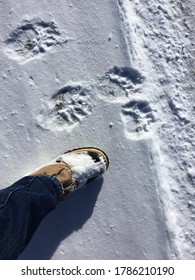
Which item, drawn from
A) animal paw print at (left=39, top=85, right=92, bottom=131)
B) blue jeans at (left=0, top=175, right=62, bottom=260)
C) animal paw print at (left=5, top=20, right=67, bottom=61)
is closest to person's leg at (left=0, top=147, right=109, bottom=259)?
blue jeans at (left=0, top=175, right=62, bottom=260)

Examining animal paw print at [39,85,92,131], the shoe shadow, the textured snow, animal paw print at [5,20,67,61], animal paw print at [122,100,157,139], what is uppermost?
animal paw print at [5,20,67,61]

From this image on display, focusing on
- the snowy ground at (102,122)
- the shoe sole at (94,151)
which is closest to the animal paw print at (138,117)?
the snowy ground at (102,122)

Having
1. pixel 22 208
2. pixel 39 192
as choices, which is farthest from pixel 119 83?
pixel 22 208

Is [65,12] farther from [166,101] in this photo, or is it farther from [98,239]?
[98,239]

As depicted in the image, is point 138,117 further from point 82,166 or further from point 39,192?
point 39,192

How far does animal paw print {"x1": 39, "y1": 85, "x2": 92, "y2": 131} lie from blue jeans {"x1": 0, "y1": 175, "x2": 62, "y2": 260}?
0.32 m

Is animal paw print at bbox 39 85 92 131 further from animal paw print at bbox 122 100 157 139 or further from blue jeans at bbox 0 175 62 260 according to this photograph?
blue jeans at bbox 0 175 62 260

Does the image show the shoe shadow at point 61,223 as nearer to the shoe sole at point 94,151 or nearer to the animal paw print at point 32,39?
the shoe sole at point 94,151

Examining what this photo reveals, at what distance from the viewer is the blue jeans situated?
4.60ft

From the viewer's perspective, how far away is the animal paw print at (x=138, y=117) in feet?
5.87

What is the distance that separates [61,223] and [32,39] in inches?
37.7

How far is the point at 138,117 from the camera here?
70.9 inches

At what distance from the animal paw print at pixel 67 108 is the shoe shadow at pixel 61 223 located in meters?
0.36
